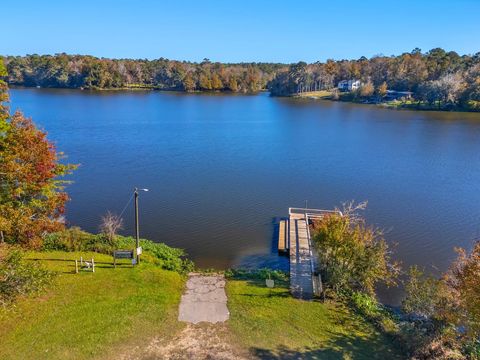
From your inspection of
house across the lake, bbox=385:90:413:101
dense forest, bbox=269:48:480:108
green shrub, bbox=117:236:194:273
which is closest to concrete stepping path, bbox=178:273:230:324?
green shrub, bbox=117:236:194:273

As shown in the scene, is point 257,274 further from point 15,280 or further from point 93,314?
point 15,280

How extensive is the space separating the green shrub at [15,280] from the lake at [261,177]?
33.3 feet

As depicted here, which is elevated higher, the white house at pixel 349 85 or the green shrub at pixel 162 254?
the white house at pixel 349 85

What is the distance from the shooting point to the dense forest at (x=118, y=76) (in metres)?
162

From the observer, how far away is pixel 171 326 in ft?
52.7

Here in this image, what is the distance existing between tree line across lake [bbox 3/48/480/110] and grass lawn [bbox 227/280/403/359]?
112 m

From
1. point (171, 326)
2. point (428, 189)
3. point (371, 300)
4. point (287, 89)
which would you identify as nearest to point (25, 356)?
point (171, 326)

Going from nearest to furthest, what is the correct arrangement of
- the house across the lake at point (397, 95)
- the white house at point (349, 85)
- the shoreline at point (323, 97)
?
the shoreline at point (323, 97), the house across the lake at point (397, 95), the white house at point (349, 85)

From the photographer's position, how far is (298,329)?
1616cm

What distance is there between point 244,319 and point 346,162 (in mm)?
37387

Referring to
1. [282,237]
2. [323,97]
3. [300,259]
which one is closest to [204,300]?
[300,259]

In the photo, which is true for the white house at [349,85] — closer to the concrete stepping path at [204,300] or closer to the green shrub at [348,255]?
the green shrub at [348,255]

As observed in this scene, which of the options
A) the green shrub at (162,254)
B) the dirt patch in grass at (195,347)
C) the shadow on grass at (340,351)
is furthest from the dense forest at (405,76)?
the dirt patch in grass at (195,347)

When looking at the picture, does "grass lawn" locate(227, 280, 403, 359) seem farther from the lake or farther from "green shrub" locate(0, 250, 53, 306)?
"green shrub" locate(0, 250, 53, 306)
